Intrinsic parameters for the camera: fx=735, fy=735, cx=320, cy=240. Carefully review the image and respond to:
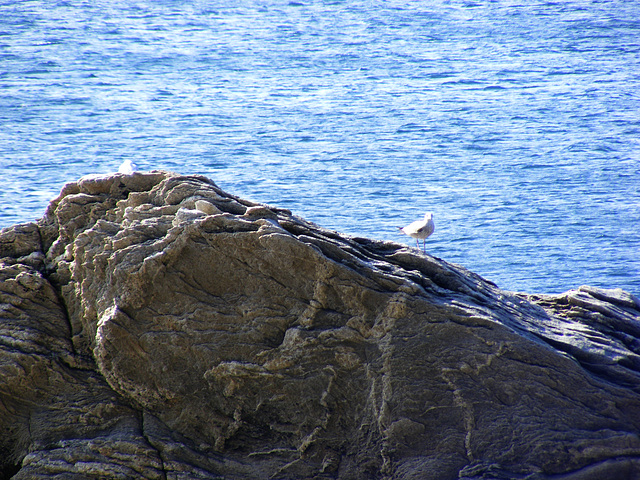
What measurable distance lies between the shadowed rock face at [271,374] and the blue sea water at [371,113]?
9.08 ft

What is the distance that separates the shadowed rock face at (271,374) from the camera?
3750 mm

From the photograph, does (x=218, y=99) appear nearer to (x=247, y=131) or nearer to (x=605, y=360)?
(x=247, y=131)

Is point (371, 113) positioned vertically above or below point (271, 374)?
below

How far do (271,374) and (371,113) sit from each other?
10.9 meters

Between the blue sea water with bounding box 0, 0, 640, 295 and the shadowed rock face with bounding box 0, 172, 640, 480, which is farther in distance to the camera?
the blue sea water with bounding box 0, 0, 640, 295

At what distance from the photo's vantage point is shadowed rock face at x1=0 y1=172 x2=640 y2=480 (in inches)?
148

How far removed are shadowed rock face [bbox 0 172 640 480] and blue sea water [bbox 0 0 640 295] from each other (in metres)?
2.77

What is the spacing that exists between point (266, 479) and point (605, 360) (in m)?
2.09

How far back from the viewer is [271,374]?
12.8 feet

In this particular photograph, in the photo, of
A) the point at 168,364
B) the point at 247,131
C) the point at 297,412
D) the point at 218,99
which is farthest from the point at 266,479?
the point at 218,99

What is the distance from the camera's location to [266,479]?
3703 millimetres

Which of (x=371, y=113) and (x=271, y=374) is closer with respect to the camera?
(x=271, y=374)

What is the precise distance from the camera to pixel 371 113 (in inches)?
563

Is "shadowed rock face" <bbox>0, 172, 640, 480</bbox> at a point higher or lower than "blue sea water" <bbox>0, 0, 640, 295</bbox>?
higher
